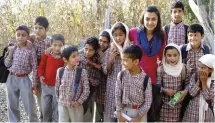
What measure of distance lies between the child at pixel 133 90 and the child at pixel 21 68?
3.98 feet

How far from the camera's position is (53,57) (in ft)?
A: 12.1

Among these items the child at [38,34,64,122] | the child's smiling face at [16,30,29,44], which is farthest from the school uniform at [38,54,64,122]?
the child's smiling face at [16,30,29,44]

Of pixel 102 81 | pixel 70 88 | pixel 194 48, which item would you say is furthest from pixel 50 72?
pixel 194 48

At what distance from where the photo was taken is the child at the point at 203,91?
303cm

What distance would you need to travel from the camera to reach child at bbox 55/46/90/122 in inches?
131

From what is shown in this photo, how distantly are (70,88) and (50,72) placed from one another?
18.1 inches

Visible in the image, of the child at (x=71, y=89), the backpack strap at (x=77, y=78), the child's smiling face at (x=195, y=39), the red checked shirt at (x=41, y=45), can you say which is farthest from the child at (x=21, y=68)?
the child's smiling face at (x=195, y=39)

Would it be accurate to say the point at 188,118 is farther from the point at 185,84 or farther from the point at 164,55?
the point at 164,55

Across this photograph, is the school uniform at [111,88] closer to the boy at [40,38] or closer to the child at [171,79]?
the child at [171,79]

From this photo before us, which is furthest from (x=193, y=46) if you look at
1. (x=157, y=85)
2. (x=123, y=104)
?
(x=123, y=104)

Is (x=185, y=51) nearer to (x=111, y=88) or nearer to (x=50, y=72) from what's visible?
(x=111, y=88)

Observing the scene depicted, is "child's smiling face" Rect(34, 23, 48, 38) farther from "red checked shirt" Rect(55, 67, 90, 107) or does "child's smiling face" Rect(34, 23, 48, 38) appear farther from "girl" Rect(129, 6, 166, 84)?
"girl" Rect(129, 6, 166, 84)

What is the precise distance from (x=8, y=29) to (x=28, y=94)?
186 inches

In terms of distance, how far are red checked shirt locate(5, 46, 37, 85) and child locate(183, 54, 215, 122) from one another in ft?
5.77
